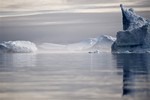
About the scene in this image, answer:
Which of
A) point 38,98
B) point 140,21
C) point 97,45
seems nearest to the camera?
point 38,98

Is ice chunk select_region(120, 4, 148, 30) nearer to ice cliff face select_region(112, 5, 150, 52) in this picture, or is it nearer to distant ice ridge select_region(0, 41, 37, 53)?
ice cliff face select_region(112, 5, 150, 52)

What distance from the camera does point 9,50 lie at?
129500 mm

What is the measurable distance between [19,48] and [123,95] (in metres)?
116

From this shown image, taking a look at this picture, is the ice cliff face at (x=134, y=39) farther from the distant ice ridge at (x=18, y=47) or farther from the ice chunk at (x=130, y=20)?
the distant ice ridge at (x=18, y=47)

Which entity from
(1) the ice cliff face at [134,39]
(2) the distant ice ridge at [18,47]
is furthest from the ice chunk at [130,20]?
(2) the distant ice ridge at [18,47]

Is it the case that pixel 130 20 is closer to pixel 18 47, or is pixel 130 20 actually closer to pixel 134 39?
pixel 134 39

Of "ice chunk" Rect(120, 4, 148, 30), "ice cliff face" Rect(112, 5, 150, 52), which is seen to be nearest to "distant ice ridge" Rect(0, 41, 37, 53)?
"ice chunk" Rect(120, 4, 148, 30)

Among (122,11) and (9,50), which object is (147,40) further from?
(9,50)

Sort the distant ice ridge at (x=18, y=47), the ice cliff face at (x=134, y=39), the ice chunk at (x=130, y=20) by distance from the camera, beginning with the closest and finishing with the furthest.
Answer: the ice cliff face at (x=134, y=39) < the ice chunk at (x=130, y=20) < the distant ice ridge at (x=18, y=47)

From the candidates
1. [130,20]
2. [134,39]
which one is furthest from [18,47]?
[134,39]

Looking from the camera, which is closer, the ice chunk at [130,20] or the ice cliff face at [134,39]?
the ice cliff face at [134,39]

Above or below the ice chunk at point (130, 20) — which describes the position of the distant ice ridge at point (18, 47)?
below

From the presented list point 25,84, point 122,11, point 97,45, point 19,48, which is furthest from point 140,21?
point 97,45

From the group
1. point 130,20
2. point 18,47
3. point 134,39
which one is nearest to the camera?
point 134,39
